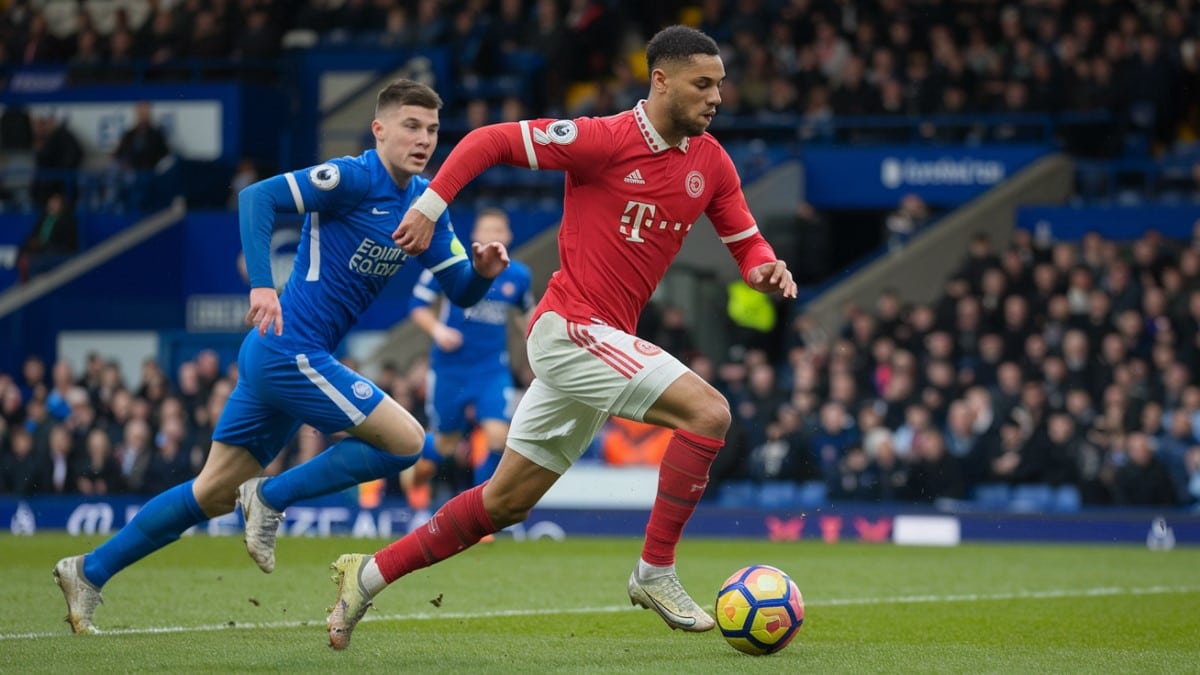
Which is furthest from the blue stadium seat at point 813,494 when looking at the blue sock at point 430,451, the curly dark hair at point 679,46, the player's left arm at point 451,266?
the curly dark hair at point 679,46

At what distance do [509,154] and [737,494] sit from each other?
10.3 meters

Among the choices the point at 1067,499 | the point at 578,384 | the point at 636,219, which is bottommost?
the point at 1067,499

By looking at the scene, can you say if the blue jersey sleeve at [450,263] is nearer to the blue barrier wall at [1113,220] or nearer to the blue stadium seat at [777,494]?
the blue stadium seat at [777,494]

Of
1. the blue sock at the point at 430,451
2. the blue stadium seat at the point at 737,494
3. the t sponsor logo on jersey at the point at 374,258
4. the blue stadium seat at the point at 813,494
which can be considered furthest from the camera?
the blue stadium seat at the point at 737,494

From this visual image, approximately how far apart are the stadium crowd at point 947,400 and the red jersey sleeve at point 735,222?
8971 mm

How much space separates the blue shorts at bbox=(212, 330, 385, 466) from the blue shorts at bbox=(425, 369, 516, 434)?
20.3 ft

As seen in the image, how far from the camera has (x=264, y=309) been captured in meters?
7.19

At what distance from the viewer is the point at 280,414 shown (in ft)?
26.1

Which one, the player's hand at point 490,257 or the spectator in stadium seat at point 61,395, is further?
the spectator in stadium seat at point 61,395

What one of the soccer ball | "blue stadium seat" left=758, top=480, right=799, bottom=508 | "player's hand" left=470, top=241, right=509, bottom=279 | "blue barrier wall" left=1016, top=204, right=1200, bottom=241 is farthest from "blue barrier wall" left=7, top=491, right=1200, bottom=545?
"player's hand" left=470, top=241, right=509, bottom=279

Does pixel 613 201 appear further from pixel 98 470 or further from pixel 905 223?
pixel 905 223

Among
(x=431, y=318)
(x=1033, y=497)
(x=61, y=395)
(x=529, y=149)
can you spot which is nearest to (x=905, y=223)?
(x=1033, y=497)

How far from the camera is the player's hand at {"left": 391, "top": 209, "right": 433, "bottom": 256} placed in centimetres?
664

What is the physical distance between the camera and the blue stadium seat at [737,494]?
1689 cm
